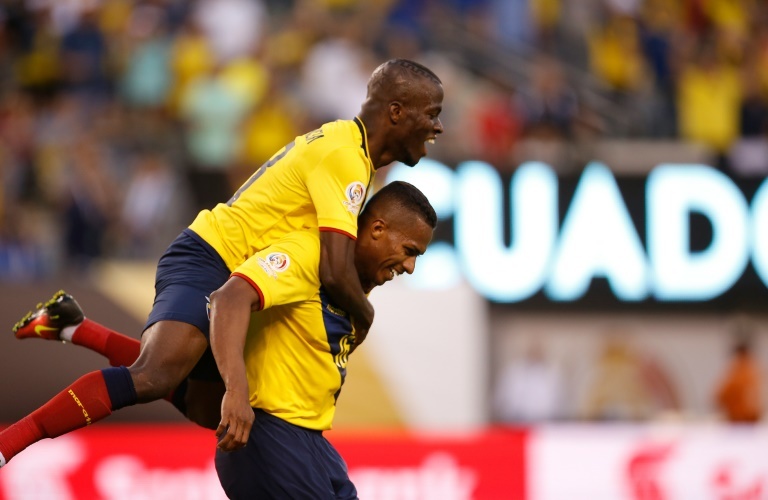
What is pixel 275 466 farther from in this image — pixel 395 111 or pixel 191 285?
pixel 395 111

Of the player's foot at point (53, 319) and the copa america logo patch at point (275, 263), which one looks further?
the player's foot at point (53, 319)

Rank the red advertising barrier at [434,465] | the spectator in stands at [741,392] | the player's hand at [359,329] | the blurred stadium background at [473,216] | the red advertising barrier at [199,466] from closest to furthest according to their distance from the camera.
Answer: the player's hand at [359,329] → the red advertising barrier at [199,466] → the red advertising barrier at [434,465] → the blurred stadium background at [473,216] → the spectator in stands at [741,392]

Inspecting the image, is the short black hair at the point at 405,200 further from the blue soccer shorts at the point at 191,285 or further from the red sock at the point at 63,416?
the red sock at the point at 63,416

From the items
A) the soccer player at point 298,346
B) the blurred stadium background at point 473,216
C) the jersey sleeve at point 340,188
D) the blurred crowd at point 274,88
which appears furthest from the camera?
the blurred crowd at point 274,88

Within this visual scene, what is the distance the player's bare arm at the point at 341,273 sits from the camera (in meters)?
5.04

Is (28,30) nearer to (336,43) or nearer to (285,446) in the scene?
(336,43)

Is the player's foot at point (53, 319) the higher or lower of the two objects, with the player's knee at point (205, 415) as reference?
higher

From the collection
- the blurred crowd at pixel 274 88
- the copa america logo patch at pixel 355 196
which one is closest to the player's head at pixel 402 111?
the copa america logo patch at pixel 355 196

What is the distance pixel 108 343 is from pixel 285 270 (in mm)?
1455

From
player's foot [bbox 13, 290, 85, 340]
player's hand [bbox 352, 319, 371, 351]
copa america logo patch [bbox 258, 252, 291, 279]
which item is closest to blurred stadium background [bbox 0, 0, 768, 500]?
player's foot [bbox 13, 290, 85, 340]

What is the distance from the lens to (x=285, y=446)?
4.93 metres

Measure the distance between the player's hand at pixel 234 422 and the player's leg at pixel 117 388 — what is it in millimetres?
680

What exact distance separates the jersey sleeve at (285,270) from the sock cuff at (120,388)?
2.21ft

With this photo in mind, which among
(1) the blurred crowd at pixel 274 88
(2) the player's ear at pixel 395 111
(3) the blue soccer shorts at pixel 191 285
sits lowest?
(3) the blue soccer shorts at pixel 191 285
